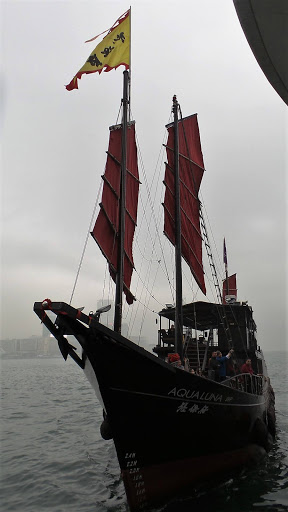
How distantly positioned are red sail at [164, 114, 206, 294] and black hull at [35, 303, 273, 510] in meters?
8.87

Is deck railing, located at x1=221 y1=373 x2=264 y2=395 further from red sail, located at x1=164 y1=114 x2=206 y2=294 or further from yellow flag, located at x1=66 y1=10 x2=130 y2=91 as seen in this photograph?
yellow flag, located at x1=66 y1=10 x2=130 y2=91

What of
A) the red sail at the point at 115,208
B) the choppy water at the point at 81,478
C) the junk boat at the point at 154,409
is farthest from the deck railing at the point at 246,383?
the red sail at the point at 115,208

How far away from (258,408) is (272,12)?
12827 millimetres

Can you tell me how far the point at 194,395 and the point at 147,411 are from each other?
1.35 m

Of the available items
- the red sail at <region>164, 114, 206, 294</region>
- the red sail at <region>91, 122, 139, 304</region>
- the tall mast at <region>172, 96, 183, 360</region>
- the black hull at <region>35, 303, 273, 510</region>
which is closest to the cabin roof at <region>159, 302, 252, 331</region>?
the red sail at <region>164, 114, 206, 294</region>

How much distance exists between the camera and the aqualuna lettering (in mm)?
9133

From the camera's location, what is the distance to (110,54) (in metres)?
12.7

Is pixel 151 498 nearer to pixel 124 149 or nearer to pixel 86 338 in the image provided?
pixel 86 338

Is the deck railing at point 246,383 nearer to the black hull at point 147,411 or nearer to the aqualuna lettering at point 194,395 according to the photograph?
the aqualuna lettering at point 194,395

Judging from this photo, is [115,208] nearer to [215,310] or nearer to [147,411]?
[147,411]

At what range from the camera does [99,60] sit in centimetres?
1251

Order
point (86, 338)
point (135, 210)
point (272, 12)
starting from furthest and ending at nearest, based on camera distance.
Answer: point (135, 210)
point (86, 338)
point (272, 12)

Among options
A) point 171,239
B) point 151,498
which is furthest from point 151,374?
point 171,239

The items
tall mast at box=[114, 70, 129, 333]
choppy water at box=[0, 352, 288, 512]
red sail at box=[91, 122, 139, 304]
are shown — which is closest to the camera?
choppy water at box=[0, 352, 288, 512]
